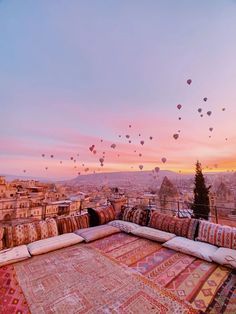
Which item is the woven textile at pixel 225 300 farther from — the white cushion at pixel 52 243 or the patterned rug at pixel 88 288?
the white cushion at pixel 52 243

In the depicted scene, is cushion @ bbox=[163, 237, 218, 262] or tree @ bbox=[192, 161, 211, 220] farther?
→ tree @ bbox=[192, 161, 211, 220]

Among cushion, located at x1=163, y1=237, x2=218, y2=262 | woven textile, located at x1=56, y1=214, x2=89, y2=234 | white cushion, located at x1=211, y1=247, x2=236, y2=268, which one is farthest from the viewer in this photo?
woven textile, located at x1=56, y1=214, x2=89, y2=234

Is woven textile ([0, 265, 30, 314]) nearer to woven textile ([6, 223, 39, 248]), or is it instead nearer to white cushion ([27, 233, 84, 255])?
white cushion ([27, 233, 84, 255])

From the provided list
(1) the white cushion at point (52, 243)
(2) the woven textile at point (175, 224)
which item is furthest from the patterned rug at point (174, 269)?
(2) the woven textile at point (175, 224)

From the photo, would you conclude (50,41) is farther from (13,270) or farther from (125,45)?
(13,270)

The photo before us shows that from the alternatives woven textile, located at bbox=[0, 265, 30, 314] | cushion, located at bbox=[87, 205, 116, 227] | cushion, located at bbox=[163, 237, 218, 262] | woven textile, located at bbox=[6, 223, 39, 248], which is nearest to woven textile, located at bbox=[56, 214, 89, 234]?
cushion, located at bbox=[87, 205, 116, 227]

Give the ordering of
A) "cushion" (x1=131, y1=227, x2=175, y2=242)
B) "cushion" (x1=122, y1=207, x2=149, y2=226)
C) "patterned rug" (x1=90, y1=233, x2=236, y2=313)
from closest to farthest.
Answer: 1. "patterned rug" (x1=90, y1=233, x2=236, y2=313)
2. "cushion" (x1=131, y1=227, x2=175, y2=242)
3. "cushion" (x1=122, y1=207, x2=149, y2=226)
